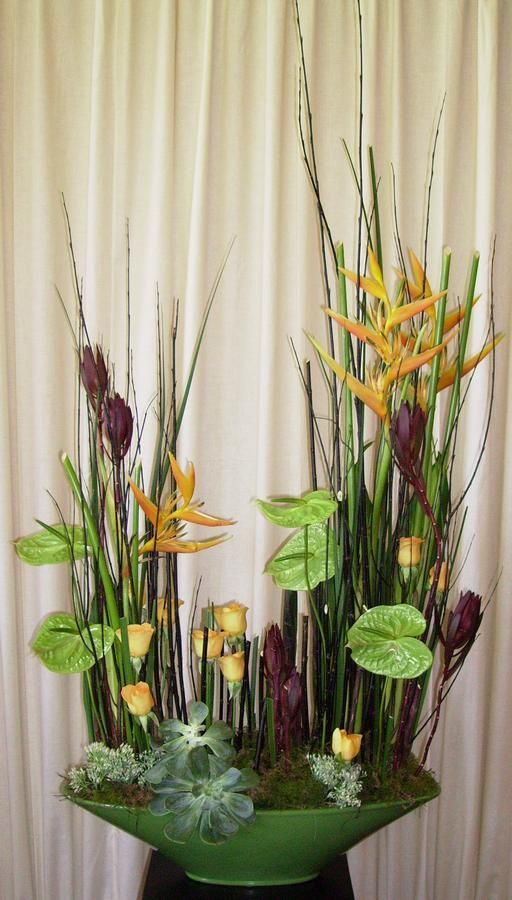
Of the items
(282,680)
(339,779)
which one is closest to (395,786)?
(339,779)

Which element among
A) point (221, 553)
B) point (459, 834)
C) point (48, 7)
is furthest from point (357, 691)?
point (48, 7)

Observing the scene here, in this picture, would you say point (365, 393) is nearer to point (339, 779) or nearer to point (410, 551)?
point (410, 551)

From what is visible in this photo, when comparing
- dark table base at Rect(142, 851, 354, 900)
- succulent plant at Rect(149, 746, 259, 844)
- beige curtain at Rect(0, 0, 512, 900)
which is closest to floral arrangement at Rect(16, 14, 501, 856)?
succulent plant at Rect(149, 746, 259, 844)

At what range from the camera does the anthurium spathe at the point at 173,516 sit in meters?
1.18

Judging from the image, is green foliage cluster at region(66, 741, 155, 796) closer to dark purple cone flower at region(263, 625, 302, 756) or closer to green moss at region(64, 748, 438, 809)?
green moss at region(64, 748, 438, 809)

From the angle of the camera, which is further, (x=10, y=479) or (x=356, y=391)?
(x=10, y=479)

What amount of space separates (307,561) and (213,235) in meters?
0.80

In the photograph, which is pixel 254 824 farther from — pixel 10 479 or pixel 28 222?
pixel 28 222

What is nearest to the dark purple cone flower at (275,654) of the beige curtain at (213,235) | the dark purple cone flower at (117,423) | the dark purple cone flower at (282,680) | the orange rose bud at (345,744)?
the dark purple cone flower at (282,680)

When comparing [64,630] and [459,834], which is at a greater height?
[64,630]

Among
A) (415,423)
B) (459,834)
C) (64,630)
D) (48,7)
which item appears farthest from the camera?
(459,834)

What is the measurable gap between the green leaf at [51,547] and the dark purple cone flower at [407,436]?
1.51 ft

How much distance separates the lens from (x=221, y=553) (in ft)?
5.75

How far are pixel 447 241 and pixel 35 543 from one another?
1.04 m
